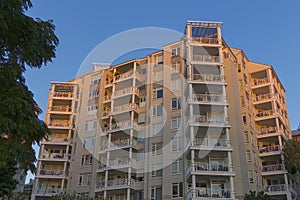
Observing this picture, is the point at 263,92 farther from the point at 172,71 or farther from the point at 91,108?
the point at 91,108

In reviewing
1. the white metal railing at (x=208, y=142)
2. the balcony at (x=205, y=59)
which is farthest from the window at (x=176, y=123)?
the balcony at (x=205, y=59)

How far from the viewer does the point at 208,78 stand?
38969 mm

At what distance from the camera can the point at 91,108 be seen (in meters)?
50.6

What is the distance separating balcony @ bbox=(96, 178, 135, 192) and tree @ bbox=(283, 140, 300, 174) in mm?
19120

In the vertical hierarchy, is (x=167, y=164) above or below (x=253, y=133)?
below

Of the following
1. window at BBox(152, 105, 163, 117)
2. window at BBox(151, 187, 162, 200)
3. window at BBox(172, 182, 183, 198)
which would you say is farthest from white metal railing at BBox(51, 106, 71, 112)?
window at BBox(172, 182, 183, 198)

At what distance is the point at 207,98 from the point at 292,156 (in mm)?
12714

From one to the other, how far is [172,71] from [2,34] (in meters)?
35.6

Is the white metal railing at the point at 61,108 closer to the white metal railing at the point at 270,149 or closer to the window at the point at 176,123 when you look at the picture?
the window at the point at 176,123

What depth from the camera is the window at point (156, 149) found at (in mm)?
40219

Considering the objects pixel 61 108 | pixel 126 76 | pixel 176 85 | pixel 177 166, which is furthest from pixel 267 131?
pixel 61 108

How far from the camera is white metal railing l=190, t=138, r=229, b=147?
35.0m

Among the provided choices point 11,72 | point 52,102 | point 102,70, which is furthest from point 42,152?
point 11,72

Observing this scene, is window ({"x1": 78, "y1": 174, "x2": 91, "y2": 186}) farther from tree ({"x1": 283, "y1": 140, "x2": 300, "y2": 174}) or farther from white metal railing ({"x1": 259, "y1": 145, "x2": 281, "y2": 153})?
tree ({"x1": 283, "y1": 140, "x2": 300, "y2": 174})
